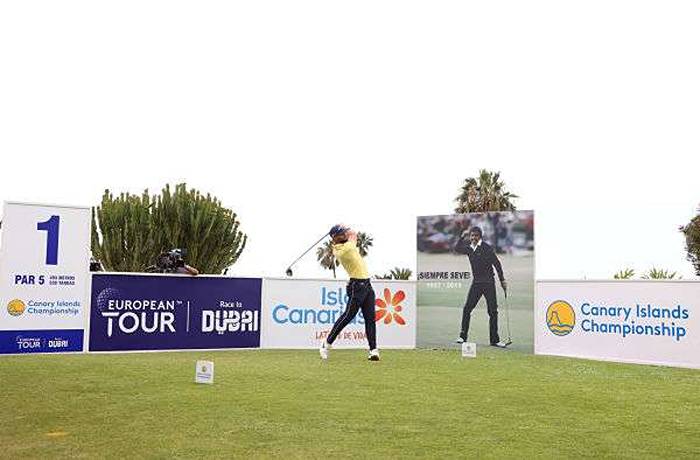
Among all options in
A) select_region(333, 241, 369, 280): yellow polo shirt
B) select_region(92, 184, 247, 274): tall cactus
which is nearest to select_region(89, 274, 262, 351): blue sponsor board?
select_region(333, 241, 369, 280): yellow polo shirt

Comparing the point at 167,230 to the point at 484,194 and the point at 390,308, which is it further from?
the point at 484,194

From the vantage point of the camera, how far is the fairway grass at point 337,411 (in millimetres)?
6160

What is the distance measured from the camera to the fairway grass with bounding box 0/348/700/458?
243 inches

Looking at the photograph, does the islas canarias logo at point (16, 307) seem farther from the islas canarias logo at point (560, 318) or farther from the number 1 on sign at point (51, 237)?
the islas canarias logo at point (560, 318)

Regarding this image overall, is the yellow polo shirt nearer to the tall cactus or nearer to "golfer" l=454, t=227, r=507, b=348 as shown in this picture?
"golfer" l=454, t=227, r=507, b=348

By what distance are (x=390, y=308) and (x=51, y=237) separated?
7.90 m

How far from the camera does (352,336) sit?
17.8 metres

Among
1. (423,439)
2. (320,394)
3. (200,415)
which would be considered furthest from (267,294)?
(423,439)

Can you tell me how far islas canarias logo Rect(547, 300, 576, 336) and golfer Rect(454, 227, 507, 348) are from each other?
3.75ft

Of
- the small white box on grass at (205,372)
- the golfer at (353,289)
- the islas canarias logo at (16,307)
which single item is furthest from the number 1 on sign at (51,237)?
the small white box on grass at (205,372)

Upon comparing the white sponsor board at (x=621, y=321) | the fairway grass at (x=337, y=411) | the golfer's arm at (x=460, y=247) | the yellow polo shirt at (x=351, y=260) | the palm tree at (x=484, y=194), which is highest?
the palm tree at (x=484, y=194)

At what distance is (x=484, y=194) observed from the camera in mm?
63438

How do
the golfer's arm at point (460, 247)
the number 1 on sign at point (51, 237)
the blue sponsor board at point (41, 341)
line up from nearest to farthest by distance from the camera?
the blue sponsor board at point (41, 341) < the number 1 on sign at point (51, 237) < the golfer's arm at point (460, 247)

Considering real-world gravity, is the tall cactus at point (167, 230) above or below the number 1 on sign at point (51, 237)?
above
